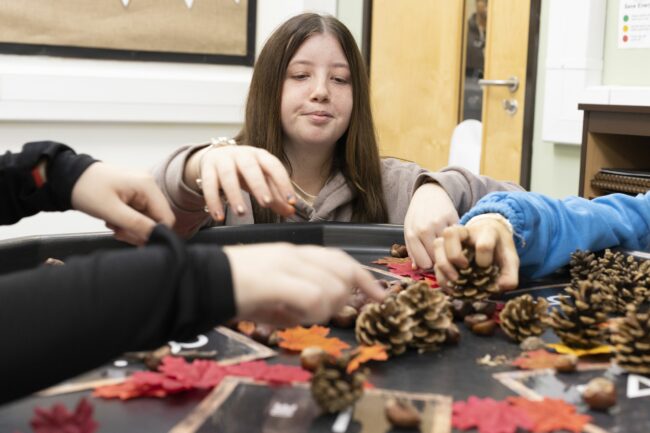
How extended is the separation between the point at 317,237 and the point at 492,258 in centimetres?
52

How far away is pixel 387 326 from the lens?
785 mm

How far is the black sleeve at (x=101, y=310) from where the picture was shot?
50 centimetres

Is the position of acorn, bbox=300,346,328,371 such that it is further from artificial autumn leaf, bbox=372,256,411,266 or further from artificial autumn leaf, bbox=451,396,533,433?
artificial autumn leaf, bbox=372,256,411,266

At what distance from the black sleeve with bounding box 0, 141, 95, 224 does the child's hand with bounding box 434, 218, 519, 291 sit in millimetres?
444

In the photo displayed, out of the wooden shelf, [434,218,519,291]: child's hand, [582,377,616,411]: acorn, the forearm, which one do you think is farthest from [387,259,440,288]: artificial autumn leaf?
the wooden shelf

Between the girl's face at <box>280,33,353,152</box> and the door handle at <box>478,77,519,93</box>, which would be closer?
the girl's face at <box>280,33,353,152</box>

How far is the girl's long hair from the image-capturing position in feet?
5.94

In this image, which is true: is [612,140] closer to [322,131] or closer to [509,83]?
[509,83]

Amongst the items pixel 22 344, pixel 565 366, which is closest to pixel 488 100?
pixel 565 366

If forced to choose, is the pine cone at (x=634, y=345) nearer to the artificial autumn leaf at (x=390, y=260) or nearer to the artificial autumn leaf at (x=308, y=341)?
the artificial autumn leaf at (x=308, y=341)

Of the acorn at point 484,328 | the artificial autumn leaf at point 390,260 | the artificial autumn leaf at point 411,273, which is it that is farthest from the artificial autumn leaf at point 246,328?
the artificial autumn leaf at point 390,260

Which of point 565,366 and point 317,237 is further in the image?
point 317,237

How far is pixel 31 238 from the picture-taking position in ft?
3.96

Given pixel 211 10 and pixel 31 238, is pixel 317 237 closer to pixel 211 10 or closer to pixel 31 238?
pixel 31 238
